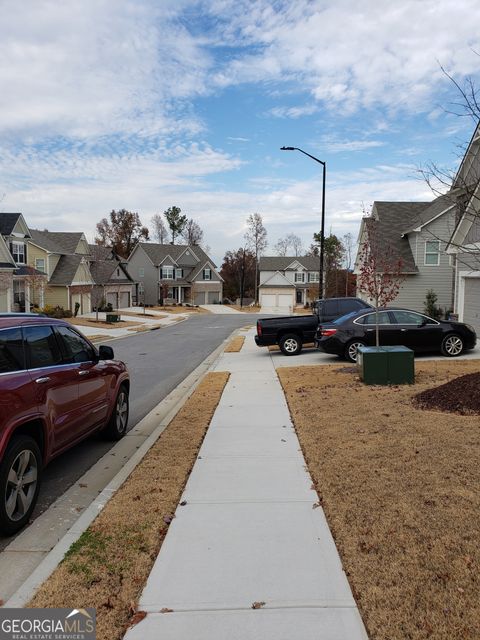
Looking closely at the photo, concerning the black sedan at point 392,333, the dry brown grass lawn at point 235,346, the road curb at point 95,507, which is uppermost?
the black sedan at point 392,333

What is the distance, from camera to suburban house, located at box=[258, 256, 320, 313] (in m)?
76.8

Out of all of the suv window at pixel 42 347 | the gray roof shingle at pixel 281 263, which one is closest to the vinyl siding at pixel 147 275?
the gray roof shingle at pixel 281 263

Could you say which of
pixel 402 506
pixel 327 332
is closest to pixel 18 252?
pixel 327 332

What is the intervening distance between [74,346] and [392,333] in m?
10.2

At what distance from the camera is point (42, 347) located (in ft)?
18.0

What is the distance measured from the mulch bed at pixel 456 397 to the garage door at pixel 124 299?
5524 centimetres

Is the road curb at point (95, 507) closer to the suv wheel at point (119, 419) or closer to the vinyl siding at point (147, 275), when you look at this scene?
the suv wheel at point (119, 419)

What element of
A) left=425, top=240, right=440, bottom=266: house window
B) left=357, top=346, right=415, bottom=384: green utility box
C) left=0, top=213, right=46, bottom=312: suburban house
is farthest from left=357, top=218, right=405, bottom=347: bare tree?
left=0, top=213, right=46, bottom=312: suburban house

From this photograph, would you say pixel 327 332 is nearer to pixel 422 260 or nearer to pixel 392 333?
pixel 392 333

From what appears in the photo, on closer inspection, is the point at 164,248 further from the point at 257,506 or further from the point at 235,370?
the point at 257,506

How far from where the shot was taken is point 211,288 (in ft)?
242

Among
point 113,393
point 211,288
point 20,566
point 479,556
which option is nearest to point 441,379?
point 113,393

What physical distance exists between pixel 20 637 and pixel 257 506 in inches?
90.1

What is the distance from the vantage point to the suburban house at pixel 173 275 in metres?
70.0
